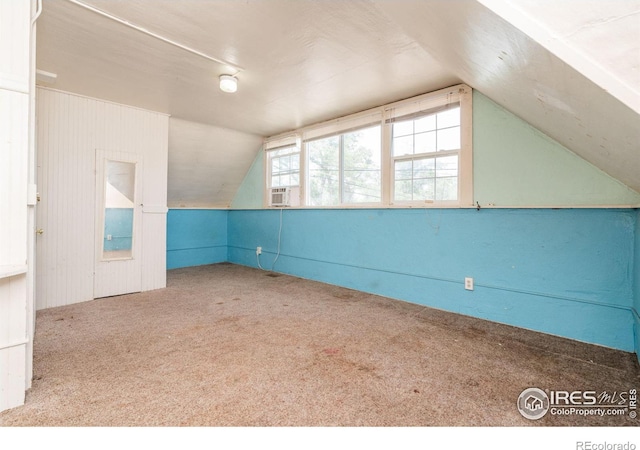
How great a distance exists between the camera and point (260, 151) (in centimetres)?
529

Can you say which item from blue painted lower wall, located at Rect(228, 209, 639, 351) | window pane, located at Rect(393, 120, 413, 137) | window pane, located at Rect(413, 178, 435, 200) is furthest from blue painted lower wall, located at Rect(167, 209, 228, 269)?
window pane, located at Rect(413, 178, 435, 200)

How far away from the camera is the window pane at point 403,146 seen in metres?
3.36

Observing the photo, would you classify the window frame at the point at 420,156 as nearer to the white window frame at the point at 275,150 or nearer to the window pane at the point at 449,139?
the window pane at the point at 449,139

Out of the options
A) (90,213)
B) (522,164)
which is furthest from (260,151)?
(522,164)

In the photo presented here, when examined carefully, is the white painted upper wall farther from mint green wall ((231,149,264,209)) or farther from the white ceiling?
the white ceiling

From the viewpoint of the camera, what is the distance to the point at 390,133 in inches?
138

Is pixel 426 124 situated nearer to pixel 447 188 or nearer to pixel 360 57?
pixel 447 188

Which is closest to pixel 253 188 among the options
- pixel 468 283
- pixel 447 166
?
pixel 447 166

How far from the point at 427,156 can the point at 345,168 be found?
1203mm

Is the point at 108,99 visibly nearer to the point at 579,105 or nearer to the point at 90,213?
the point at 90,213

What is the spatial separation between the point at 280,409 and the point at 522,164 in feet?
9.07

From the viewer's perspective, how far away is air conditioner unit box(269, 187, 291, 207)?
4.75 m

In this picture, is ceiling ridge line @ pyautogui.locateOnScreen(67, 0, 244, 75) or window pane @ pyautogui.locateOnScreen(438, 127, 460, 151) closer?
Result: ceiling ridge line @ pyautogui.locateOnScreen(67, 0, 244, 75)

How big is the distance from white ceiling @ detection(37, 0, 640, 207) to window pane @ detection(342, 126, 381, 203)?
1.24 feet
